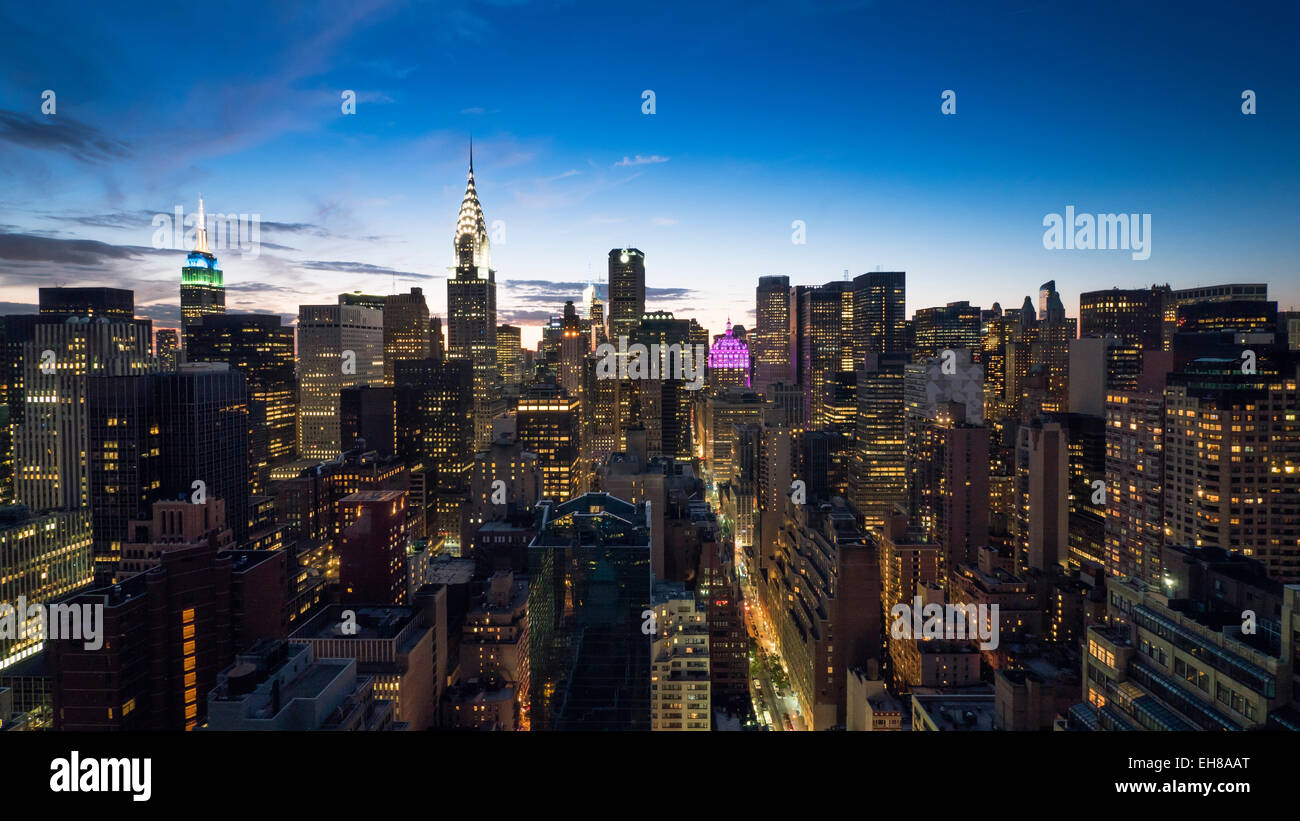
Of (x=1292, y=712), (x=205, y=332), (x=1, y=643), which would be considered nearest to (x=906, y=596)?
(x=1292, y=712)

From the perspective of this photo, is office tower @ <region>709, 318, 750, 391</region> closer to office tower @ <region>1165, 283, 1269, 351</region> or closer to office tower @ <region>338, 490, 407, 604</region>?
office tower @ <region>1165, 283, 1269, 351</region>

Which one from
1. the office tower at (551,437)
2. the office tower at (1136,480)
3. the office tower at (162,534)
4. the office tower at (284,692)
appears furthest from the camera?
the office tower at (551,437)

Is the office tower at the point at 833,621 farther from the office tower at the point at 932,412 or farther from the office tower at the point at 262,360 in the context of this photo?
the office tower at the point at 262,360

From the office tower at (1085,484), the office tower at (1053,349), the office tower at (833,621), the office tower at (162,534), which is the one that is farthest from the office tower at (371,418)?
the office tower at (1053,349)

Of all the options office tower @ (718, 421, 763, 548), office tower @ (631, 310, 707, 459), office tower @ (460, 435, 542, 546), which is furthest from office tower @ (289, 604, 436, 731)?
office tower @ (631, 310, 707, 459)

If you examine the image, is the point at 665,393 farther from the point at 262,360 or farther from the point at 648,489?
the point at 262,360

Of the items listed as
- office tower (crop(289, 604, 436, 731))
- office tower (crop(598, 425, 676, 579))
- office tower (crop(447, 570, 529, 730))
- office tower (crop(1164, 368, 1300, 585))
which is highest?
office tower (crop(1164, 368, 1300, 585))
